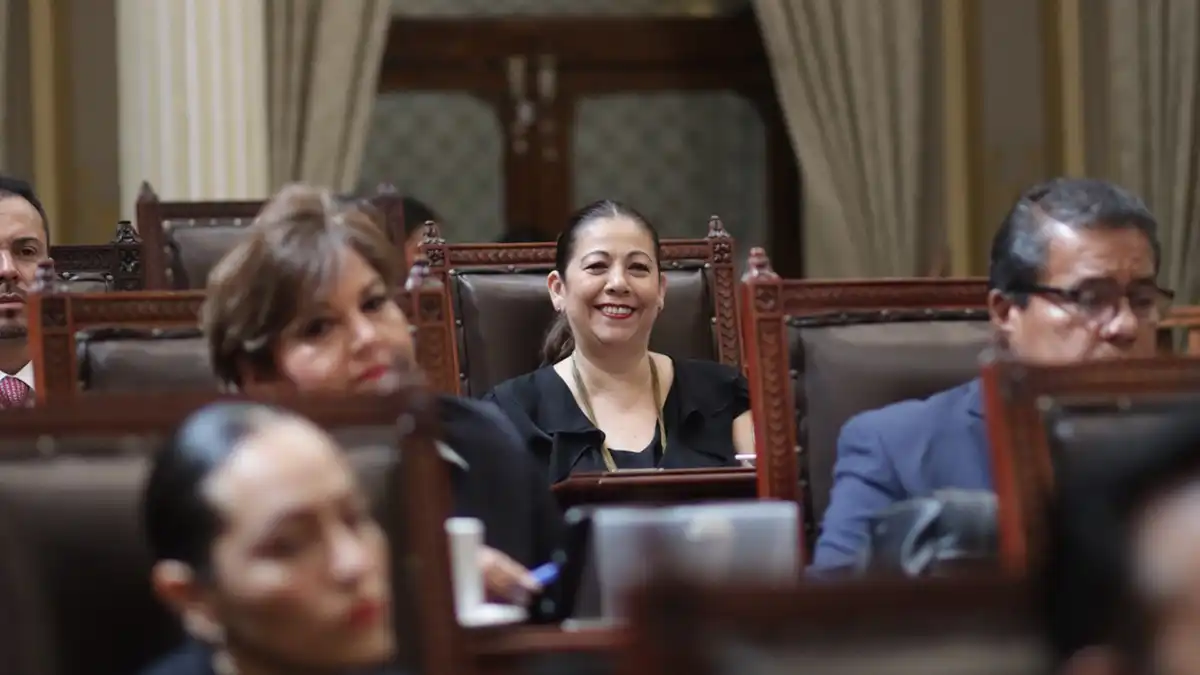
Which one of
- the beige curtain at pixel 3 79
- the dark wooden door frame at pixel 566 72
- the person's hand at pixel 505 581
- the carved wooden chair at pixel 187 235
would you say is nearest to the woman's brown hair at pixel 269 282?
the person's hand at pixel 505 581

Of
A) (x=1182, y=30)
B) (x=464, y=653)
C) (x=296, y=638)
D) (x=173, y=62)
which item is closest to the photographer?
(x=296, y=638)

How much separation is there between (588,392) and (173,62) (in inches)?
86.6

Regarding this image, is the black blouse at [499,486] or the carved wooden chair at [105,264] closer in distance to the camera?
the black blouse at [499,486]

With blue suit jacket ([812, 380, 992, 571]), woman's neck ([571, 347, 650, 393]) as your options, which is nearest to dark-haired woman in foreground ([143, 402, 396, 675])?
blue suit jacket ([812, 380, 992, 571])

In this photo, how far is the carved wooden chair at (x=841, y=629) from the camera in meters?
0.96

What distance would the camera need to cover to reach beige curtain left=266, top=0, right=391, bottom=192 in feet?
16.7

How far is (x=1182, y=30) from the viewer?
529 centimetres

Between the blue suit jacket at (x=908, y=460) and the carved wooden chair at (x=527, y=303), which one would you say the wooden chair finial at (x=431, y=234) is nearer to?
the carved wooden chair at (x=527, y=303)

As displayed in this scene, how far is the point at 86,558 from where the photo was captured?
1391 millimetres

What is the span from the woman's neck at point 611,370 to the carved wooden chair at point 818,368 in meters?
0.95

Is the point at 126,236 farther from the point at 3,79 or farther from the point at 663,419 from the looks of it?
the point at 3,79

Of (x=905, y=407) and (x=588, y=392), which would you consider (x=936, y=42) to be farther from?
(x=905, y=407)

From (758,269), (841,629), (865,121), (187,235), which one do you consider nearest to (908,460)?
(758,269)

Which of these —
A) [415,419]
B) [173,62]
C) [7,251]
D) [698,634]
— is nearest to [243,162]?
[173,62]
